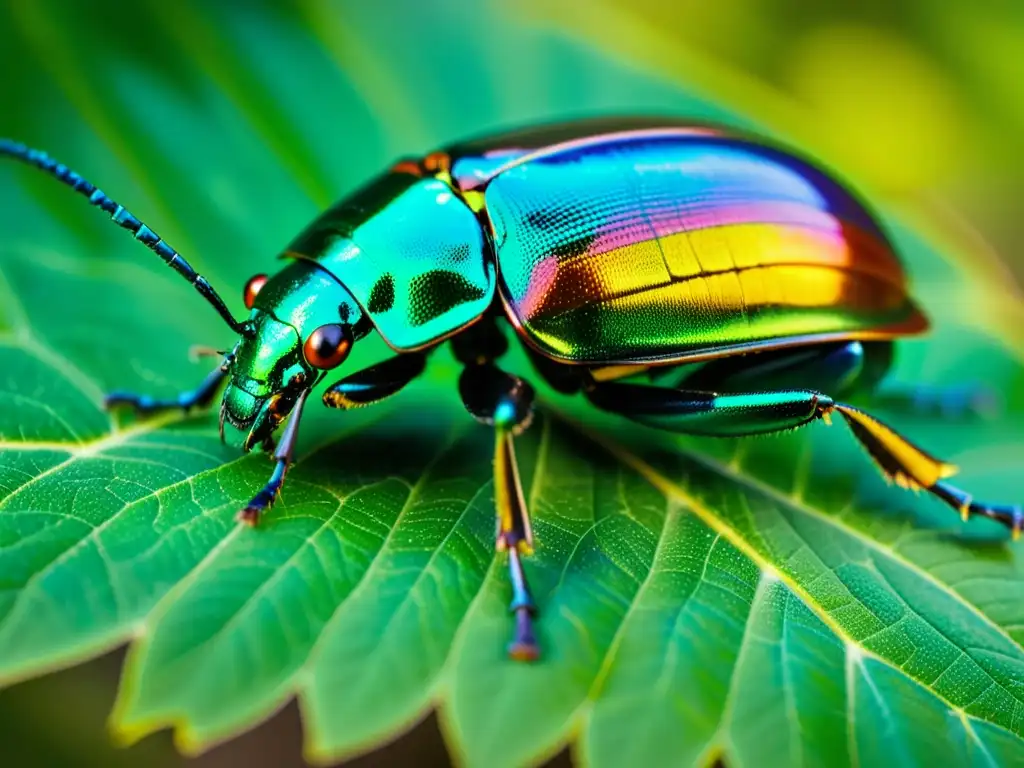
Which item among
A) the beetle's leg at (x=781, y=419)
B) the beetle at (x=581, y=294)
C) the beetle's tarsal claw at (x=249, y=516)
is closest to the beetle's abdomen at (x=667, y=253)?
the beetle at (x=581, y=294)

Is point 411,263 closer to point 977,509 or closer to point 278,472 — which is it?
point 278,472

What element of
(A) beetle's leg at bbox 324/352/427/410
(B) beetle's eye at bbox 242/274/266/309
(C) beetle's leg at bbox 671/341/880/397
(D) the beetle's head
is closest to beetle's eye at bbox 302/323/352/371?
(D) the beetle's head

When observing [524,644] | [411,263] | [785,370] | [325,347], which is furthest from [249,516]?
[785,370]

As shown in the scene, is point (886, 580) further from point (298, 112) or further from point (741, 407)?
point (298, 112)

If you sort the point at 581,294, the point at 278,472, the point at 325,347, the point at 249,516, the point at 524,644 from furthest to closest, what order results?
the point at 581,294 < the point at 325,347 < the point at 278,472 < the point at 249,516 < the point at 524,644

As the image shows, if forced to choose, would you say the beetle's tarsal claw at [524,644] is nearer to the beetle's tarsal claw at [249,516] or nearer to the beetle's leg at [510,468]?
the beetle's leg at [510,468]

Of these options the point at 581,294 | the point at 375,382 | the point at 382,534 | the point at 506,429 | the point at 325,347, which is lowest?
the point at 382,534

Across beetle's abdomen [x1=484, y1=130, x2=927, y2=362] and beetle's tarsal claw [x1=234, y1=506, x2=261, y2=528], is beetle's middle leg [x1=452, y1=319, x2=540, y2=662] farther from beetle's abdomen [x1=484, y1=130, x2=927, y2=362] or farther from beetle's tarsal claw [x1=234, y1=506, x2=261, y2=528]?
beetle's tarsal claw [x1=234, y1=506, x2=261, y2=528]
